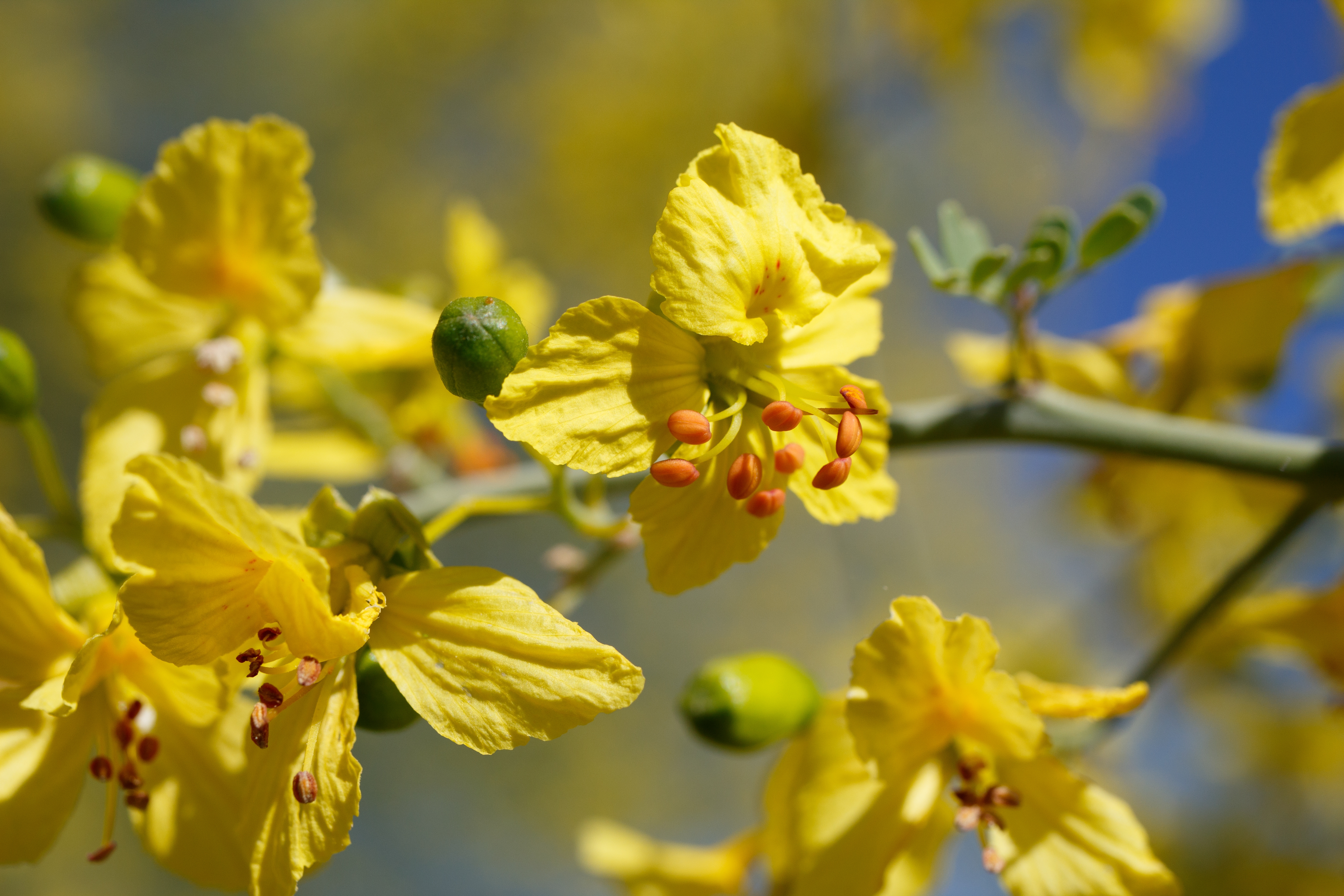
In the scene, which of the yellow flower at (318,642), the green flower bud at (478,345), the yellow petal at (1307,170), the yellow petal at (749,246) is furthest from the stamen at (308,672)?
the yellow petal at (1307,170)

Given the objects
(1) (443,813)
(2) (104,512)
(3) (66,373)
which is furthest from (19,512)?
(2) (104,512)

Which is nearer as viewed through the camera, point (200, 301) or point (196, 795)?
point (196, 795)

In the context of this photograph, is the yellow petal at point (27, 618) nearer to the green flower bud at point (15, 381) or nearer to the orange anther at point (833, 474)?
the green flower bud at point (15, 381)

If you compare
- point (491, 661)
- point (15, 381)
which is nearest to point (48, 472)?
point (15, 381)

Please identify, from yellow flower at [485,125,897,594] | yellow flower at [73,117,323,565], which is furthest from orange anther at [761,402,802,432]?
yellow flower at [73,117,323,565]

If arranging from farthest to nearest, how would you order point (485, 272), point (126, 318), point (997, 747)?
1. point (485, 272)
2. point (126, 318)
3. point (997, 747)

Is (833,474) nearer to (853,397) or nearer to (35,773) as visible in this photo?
(853,397)

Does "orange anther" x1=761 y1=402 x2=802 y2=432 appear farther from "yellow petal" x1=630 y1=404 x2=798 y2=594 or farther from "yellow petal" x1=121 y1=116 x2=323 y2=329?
"yellow petal" x1=121 y1=116 x2=323 y2=329
